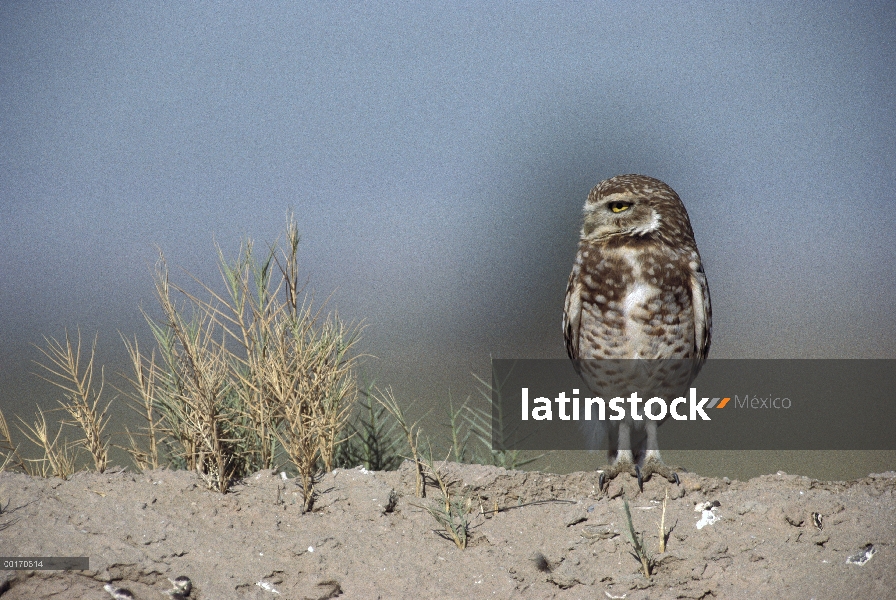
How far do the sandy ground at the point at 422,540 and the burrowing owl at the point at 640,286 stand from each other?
677 millimetres

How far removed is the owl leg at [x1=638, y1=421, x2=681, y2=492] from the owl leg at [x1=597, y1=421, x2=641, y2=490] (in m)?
0.03

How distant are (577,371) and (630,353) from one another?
17.7 inches

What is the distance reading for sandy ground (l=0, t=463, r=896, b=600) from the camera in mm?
2711

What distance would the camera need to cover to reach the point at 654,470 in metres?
3.76

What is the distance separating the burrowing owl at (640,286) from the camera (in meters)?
3.84

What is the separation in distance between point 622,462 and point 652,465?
154mm

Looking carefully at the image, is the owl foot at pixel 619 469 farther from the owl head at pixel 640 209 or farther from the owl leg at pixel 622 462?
the owl head at pixel 640 209

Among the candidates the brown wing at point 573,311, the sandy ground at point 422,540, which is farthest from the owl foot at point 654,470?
the brown wing at point 573,311

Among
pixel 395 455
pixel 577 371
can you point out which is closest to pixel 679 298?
pixel 577 371

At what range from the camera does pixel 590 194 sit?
409cm

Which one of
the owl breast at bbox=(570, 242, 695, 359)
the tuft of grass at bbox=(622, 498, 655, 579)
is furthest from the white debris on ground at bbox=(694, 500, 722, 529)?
the owl breast at bbox=(570, 242, 695, 359)

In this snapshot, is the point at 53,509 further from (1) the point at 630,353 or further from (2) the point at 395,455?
(1) the point at 630,353

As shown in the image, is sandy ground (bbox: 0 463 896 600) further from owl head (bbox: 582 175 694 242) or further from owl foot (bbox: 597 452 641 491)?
owl head (bbox: 582 175 694 242)

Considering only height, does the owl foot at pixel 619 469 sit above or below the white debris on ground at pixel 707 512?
below
